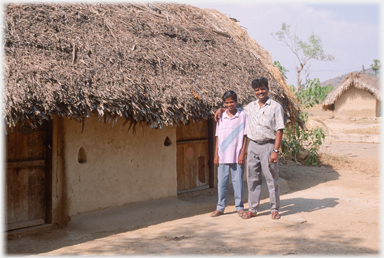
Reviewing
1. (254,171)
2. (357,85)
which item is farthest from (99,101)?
(357,85)

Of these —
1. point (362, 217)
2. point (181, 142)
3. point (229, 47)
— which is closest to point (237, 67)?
point (229, 47)

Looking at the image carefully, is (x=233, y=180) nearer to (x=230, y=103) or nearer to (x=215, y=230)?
(x=215, y=230)

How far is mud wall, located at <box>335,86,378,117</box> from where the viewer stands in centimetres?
1791

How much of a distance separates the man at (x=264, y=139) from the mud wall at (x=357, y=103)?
15357 mm

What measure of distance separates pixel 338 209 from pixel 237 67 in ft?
9.27

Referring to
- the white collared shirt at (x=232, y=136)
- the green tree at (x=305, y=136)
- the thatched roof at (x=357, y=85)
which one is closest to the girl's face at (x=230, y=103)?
the white collared shirt at (x=232, y=136)

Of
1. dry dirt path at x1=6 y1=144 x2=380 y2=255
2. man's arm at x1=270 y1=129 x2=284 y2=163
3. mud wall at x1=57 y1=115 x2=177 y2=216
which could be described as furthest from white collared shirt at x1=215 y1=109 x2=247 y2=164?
mud wall at x1=57 y1=115 x2=177 y2=216

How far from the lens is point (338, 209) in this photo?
17.7 feet

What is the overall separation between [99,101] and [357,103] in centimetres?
1671

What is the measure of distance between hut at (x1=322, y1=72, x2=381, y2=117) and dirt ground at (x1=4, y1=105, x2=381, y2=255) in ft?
40.6

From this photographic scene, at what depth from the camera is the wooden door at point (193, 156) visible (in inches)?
253

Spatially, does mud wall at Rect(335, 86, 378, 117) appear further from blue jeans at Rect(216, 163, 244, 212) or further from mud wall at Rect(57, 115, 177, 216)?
blue jeans at Rect(216, 163, 244, 212)

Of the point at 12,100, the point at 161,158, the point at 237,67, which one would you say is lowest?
the point at 161,158

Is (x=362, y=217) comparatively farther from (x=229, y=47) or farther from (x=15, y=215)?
(x=15, y=215)
